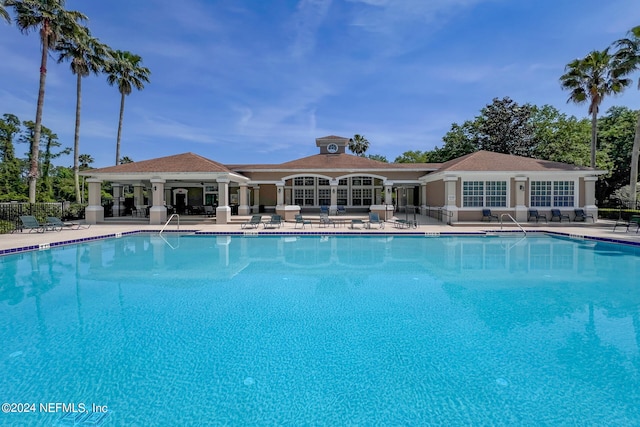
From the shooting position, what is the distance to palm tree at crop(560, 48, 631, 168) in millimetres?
25672

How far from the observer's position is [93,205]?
24.6 m

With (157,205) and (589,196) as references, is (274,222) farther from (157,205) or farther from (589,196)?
(589,196)

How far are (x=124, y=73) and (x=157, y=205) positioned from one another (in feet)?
57.3

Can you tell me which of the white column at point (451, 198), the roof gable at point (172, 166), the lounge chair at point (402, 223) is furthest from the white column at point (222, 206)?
the white column at point (451, 198)

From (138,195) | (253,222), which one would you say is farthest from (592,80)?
(138,195)

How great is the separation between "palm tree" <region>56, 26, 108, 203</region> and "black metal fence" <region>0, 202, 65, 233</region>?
7.46 meters

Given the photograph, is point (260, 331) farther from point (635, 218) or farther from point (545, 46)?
point (545, 46)

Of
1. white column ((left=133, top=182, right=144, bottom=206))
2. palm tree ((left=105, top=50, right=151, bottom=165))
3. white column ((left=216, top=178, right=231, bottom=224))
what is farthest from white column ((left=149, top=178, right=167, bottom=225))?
palm tree ((left=105, top=50, right=151, bottom=165))

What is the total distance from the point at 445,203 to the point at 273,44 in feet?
51.5

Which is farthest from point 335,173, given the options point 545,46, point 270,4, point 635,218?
point 635,218

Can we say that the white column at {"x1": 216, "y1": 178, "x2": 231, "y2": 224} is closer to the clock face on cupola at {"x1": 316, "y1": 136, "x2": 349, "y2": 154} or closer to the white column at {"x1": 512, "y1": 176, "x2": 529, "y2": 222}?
the clock face on cupola at {"x1": 316, "y1": 136, "x2": 349, "y2": 154}

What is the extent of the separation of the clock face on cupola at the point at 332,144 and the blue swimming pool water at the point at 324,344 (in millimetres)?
22397

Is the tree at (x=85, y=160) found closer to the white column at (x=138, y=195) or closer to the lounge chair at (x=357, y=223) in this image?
the white column at (x=138, y=195)

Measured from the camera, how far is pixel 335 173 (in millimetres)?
28000
